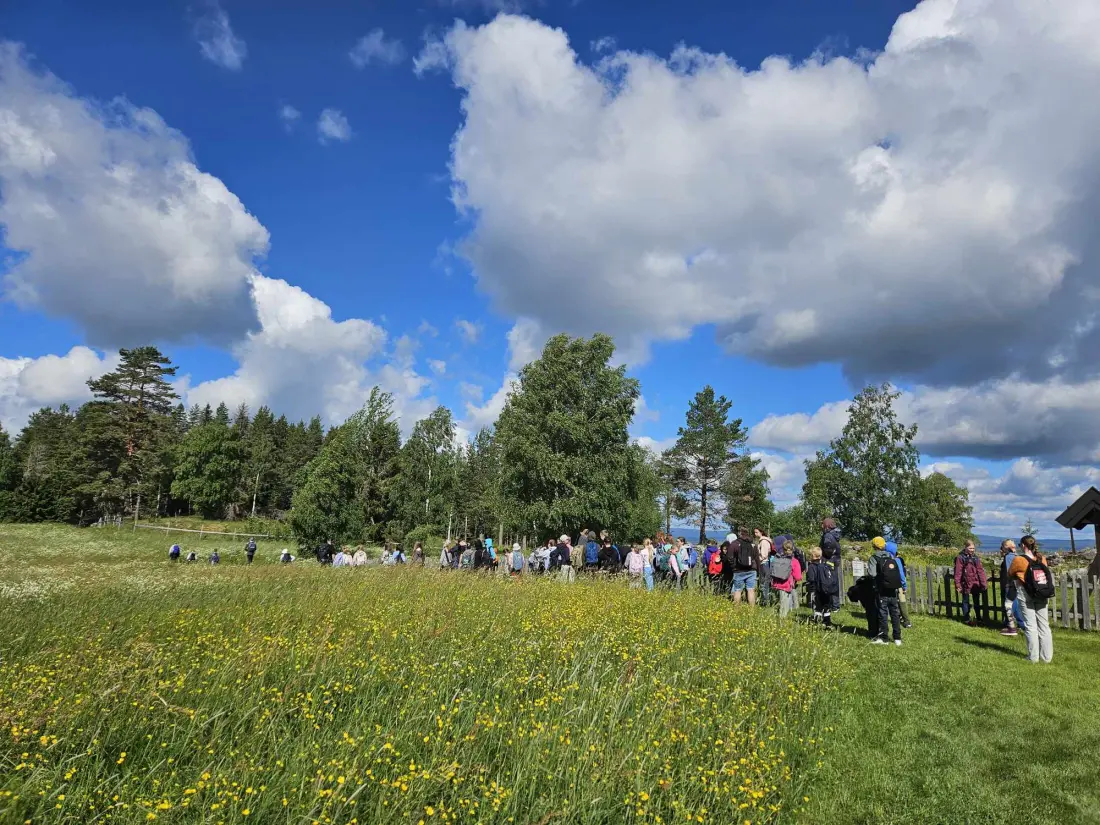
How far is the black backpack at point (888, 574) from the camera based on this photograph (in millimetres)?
9945

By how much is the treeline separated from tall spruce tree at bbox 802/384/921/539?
10 centimetres

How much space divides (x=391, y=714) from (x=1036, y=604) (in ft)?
32.0

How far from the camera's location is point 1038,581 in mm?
8781

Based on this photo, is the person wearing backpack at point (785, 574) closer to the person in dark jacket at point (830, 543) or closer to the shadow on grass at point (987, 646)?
the person in dark jacket at point (830, 543)

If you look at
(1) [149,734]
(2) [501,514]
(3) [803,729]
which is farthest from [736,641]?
(2) [501,514]

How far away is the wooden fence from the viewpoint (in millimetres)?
11586

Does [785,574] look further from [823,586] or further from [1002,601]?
[1002,601]

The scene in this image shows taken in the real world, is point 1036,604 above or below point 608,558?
above

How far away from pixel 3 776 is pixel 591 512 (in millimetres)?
30001

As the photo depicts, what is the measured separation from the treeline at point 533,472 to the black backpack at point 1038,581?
24088 millimetres

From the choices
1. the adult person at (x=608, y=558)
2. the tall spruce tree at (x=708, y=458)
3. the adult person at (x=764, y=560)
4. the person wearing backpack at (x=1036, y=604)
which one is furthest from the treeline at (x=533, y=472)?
the person wearing backpack at (x=1036, y=604)

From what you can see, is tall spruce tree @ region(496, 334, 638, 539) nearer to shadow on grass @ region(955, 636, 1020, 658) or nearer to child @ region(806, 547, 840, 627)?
child @ region(806, 547, 840, 627)

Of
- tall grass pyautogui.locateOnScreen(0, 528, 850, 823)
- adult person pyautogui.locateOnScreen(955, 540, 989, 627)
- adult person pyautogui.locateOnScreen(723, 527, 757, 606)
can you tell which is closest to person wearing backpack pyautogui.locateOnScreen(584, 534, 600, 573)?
adult person pyautogui.locateOnScreen(723, 527, 757, 606)

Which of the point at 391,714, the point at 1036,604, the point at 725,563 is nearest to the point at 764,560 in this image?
the point at 725,563
